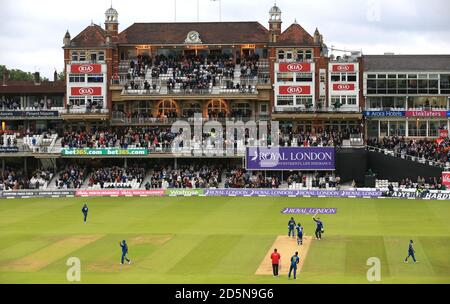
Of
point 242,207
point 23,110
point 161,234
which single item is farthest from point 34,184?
point 161,234

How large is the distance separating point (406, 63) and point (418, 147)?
9253mm

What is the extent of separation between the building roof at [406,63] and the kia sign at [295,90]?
475 cm

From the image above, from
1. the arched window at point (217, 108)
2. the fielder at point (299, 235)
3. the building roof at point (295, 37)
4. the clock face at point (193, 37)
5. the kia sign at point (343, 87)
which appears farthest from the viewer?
the clock face at point (193, 37)

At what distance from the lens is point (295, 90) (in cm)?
6475

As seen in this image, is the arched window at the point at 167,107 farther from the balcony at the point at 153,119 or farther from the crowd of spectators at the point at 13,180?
the crowd of spectators at the point at 13,180

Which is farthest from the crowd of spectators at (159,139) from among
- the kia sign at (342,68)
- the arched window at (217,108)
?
the kia sign at (342,68)

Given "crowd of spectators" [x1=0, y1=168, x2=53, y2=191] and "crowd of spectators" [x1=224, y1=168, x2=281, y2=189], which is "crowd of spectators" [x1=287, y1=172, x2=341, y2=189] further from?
"crowd of spectators" [x1=0, y1=168, x2=53, y2=191]

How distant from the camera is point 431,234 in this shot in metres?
36.0

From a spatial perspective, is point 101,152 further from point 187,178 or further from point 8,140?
point 8,140

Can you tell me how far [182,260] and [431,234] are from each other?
1183 centimetres

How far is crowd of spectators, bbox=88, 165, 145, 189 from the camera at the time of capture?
57625 mm

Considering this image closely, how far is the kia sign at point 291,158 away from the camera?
191 ft

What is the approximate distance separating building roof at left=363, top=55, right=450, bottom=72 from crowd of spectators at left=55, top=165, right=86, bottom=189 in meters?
22.8

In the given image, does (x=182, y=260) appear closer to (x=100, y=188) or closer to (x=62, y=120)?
(x=100, y=188)
